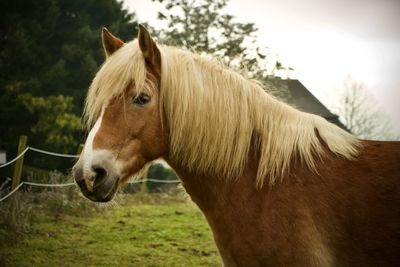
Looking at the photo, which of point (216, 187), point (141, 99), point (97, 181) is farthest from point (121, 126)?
point (216, 187)

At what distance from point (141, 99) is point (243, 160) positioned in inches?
30.1

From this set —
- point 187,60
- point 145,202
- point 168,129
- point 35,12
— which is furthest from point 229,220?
point 35,12

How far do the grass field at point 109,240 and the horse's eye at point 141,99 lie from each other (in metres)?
3.07

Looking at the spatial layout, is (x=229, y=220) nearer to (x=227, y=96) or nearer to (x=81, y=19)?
(x=227, y=96)

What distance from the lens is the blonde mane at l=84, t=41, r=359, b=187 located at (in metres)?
2.22

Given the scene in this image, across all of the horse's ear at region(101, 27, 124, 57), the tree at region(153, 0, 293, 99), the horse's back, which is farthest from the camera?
the tree at region(153, 0, 293, 99)

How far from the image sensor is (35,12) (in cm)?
1630

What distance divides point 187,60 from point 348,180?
1283mm

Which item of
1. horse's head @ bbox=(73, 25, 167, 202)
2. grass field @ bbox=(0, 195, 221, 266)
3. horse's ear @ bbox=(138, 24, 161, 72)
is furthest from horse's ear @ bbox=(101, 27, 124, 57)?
grass field @ bbox=(0, 195, 221, 266)

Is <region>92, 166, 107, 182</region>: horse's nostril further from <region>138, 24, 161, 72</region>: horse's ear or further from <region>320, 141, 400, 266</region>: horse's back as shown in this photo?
<region>320, 141, 400, 266</region>: horse's back

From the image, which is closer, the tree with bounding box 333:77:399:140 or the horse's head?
the horse's head

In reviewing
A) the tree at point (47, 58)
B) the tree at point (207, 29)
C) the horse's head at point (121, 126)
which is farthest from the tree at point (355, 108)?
the horse's head at point (121, 126)

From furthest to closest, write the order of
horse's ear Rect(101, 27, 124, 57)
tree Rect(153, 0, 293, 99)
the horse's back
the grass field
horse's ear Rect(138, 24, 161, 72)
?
1. tree Rect(153, 0, 293, 99)
2. the grass field
3. horse's ear Rect(101, 27, 124, 57)
4. horse's ear Rect(138, 24, 161, 72)
5. the horse's back

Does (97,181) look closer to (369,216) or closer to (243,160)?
(243,160)
